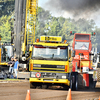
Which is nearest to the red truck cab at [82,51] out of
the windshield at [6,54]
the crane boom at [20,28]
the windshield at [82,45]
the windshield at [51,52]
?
the windshield at [82,45]

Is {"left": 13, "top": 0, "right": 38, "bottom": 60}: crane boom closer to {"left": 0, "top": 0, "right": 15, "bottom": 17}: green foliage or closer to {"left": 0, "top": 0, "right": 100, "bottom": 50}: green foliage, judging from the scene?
{"left": 0, "top": 0, "right": 100, "bottom": 50}: green foliage

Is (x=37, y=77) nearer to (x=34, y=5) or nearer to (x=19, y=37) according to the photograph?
(x=19, y=37)

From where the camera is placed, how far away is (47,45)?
18.0 metres

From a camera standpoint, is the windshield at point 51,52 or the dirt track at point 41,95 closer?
the dirt track at point 41,95

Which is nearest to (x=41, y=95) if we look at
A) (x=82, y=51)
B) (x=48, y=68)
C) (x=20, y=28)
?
(x=48, y=68)

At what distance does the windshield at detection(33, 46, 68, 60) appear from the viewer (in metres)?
17.7

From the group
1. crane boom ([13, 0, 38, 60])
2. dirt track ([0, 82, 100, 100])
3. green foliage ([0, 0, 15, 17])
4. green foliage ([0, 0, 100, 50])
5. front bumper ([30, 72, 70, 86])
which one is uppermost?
green foliage ([0, 0, 15, 17])

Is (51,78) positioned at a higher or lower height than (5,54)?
lower

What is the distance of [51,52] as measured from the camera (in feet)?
A: 58.4

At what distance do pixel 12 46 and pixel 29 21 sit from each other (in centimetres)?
246

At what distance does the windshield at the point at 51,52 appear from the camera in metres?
17.7

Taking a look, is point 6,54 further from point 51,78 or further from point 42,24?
point 42,24

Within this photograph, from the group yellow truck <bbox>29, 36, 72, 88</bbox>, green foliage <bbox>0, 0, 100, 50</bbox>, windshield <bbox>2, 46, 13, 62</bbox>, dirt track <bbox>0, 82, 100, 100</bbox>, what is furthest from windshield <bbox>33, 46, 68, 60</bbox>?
green foliage <bbox>0, 0, 100, 50</bbox>

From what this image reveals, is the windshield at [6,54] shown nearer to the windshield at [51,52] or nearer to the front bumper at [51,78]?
the windshield at [51,52]
